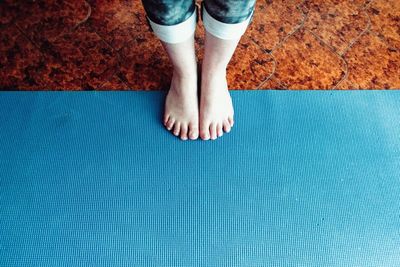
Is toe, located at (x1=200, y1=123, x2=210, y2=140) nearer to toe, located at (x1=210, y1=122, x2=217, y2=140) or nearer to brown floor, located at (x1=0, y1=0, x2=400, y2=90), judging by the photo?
toe, located at (x1=210, y1=122, x2=217, y2=140)

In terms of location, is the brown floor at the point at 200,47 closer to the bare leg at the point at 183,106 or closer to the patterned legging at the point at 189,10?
the bare leg at the point at 183,106

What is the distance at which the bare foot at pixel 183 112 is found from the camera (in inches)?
39.2

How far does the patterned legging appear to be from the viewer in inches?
27.6

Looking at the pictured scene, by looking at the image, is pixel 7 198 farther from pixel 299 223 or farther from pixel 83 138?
pixel 299 223

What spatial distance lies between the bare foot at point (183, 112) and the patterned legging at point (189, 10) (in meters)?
0.25

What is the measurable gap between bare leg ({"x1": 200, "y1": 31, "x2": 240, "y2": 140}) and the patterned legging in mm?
158

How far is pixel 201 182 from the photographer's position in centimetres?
97

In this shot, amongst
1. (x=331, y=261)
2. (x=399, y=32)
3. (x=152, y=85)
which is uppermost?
(x=399, y=32)

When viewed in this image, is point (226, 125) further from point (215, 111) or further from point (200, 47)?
point (200, 47)

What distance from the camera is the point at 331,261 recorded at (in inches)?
35.2

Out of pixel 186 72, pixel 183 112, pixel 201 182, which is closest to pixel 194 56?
pixel 186 72

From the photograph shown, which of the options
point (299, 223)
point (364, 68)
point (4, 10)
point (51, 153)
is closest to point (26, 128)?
point (51, 153)

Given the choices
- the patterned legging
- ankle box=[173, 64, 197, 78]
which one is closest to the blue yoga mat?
ankle box=[173, 64, 197, 78]

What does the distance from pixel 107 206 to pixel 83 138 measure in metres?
0.20
